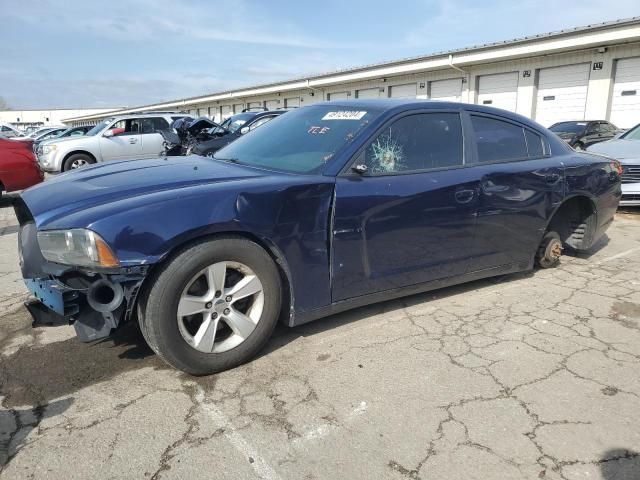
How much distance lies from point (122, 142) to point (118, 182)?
33.7ft

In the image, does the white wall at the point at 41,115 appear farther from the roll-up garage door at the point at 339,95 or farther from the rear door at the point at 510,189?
the rear door at the point at 510,189

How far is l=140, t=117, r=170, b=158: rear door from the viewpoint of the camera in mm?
12414

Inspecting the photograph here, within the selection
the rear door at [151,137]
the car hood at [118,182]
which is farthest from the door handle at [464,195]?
the rear door at [151,137]

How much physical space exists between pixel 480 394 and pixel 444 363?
364mm

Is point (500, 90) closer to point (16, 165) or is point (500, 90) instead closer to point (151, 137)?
point (151, 137)

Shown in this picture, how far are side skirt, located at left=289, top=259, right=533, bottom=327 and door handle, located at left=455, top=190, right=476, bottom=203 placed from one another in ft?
2.02

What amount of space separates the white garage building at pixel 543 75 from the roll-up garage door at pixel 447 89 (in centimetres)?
4

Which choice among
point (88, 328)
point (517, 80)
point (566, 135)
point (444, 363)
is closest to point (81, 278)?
point (88, 328)

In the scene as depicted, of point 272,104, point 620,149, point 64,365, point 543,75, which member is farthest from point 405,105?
point 272,104

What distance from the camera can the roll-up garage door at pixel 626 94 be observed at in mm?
16500

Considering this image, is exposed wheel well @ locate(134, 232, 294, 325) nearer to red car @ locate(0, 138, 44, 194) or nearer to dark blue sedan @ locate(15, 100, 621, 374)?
dark blue sedan @ locate(15, 100, 621, 374)

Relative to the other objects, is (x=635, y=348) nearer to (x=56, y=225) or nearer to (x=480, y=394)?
(x=480, y=394)

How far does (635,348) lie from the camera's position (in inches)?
127

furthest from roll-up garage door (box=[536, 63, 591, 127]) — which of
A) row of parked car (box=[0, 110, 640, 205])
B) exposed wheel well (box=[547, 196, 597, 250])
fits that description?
exposed wheel well (box=[547, 196, 597, 250])
